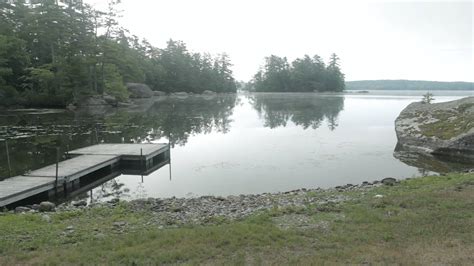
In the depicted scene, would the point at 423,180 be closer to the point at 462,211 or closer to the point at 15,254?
the point at 462,211

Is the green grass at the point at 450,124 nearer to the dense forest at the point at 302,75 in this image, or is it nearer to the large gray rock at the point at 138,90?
the large gray rock at the point at 138,90

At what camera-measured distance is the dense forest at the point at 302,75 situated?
5049 inches

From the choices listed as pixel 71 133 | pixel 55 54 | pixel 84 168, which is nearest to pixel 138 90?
pixel 55 54

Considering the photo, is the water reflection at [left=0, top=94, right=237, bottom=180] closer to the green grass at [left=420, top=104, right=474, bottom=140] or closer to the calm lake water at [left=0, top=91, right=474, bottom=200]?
the calm lake water at [left=0, top=91, right=474, bottom=200]

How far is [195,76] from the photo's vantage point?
4090 inches

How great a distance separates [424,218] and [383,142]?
18019 mm

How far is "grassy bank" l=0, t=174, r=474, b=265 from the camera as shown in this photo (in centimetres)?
560

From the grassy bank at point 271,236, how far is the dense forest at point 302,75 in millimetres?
122137

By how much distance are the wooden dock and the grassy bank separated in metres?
3.39

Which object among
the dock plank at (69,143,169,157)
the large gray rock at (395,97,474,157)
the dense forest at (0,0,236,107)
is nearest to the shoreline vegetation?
the dense forest at (0,0,236,107)

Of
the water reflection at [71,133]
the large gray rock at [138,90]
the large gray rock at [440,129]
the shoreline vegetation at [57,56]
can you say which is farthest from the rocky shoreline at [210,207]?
the large gray rock at [138,90]

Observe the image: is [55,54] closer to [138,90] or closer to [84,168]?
[138,90]

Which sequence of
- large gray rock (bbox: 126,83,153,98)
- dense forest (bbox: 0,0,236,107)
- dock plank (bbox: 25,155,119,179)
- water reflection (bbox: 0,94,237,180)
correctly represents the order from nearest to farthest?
dock plank (bbox: 25,155,119,179)
water reflection (bbox: 0,94,237,180)
dense forest (bbox: 0,0,236,107)
large gray rock (bbox: 126,83,153,98)

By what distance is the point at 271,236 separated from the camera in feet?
21.6
